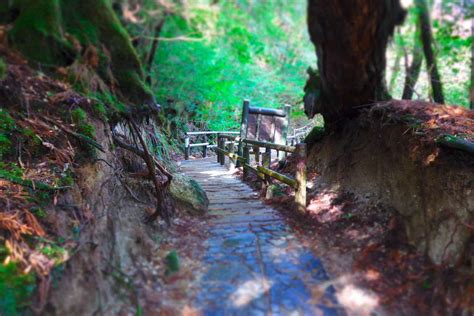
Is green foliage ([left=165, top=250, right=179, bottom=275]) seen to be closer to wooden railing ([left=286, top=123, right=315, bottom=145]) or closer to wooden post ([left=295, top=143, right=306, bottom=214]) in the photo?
wooden post ([left=295, top=143, right=306, bottom=214])

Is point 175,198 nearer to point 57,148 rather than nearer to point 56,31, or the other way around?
point 57,148

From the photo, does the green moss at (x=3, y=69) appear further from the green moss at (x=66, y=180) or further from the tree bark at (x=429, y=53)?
the tree bark at (x=429, y=53)

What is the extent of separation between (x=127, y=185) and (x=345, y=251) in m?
2.87

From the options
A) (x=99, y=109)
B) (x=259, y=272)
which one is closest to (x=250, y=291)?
(x=259, y=272)

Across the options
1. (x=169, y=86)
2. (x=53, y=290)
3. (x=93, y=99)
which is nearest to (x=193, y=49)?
(x=169, y=86)

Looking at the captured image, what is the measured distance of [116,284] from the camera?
2938mm

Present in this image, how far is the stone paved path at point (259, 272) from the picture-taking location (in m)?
3.00

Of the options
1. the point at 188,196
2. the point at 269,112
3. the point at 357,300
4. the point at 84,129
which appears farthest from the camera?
the point at 269,112

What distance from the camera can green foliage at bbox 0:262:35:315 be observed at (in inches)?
89.1

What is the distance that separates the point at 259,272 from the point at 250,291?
0.33 metres

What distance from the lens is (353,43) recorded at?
14.5 ft

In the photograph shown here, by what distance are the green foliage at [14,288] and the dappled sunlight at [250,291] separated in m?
1.62

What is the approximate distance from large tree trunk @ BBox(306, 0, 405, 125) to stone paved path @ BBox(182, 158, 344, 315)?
2269 mm

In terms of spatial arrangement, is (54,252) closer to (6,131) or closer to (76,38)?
(6,131)
